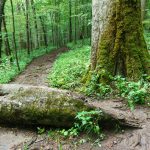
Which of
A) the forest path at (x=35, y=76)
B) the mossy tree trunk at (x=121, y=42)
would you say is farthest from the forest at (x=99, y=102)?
the forest path at (x=35, y=76)

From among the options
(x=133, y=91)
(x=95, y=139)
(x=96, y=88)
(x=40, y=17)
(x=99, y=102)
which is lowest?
(x=95, y=139)

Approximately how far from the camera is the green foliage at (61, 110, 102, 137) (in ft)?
16.0

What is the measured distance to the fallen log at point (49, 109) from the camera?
17.1 ft

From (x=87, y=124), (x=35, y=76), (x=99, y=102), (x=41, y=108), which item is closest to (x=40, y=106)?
(x=41, y=108)

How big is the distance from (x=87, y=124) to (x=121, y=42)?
2.92 m

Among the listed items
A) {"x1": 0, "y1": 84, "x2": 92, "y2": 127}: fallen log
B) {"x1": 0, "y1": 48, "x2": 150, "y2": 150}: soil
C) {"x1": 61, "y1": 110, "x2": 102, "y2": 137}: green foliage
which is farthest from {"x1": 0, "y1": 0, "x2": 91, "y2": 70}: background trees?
{"x1": 61, "y1": 110, "x2": 102, "y2": 137}: green foliage

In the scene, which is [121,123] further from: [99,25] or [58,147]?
[99,25]

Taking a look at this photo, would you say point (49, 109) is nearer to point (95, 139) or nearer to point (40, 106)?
point (40, 106)

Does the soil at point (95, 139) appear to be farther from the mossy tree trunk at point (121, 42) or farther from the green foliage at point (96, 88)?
the mossy tree trunk at point (121, 42)

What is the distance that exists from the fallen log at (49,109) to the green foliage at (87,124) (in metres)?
0.13

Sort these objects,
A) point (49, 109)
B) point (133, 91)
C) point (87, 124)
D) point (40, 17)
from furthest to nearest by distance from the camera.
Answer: point (40, 17) → point (133, 91) → point (49, 109) → point (87, 124)

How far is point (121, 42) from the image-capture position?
7074 millimetres

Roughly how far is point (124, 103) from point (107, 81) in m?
1.07

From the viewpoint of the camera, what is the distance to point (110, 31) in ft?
23.7
